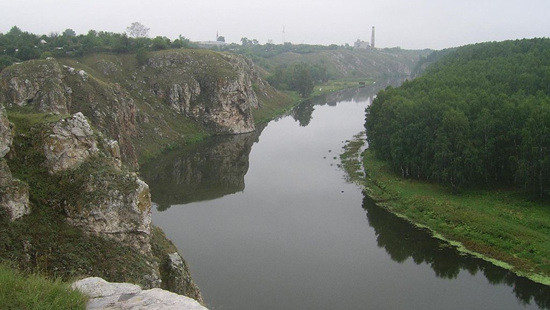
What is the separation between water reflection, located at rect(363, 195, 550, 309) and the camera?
2916 centimetres

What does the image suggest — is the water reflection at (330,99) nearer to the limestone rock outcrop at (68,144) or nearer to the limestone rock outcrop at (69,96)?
the limestone rock outcrop at (69,96)

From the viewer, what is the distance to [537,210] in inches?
1531

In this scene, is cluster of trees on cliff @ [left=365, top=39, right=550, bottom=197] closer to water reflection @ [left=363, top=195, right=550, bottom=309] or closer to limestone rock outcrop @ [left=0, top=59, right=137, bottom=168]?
water reflection @ [left=363, top=195, right=550, bottom=309]

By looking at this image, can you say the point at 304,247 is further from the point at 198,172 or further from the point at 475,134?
the point at 198,172

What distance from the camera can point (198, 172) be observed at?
193 feet

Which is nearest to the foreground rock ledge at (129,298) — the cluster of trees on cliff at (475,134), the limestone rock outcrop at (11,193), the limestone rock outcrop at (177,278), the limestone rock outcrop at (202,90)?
the limestone rock outcrop at (11,193)

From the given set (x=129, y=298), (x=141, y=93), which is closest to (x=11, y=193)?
(x=129, y=298)

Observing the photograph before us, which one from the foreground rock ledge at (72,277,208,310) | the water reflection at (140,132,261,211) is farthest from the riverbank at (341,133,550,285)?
the foreground rock ledge at (72,277,208,310)

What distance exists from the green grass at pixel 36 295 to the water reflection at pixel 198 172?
1289 inches

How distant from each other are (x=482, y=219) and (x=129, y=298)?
33651 millimetres

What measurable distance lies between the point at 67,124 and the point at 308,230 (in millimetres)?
22101

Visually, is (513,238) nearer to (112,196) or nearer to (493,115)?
(493,115)

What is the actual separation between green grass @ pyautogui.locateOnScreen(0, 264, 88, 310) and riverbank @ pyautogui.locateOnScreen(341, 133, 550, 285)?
97.6 ft

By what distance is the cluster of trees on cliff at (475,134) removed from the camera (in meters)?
40.4
